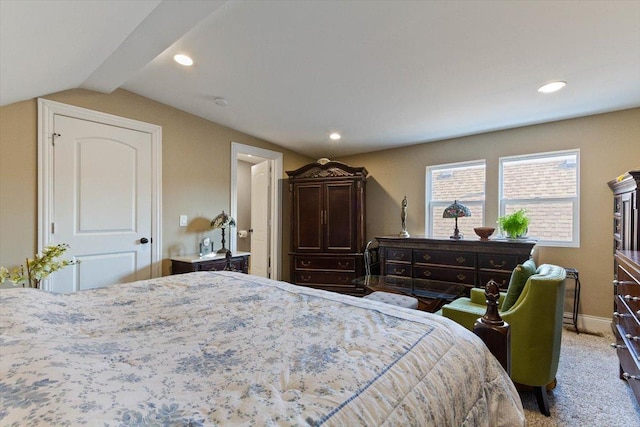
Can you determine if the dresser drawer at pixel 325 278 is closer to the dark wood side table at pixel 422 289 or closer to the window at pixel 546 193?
the dark wood side table at pixel 422 289

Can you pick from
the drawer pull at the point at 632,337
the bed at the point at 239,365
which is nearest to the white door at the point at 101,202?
the bed at the point at 239,365

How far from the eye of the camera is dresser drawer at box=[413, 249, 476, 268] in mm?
3271

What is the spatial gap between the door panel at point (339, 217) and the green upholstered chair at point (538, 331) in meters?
2.42

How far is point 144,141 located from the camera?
3193 millimetres

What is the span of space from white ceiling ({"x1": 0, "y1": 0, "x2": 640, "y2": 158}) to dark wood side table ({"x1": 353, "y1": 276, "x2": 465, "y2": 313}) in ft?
5.85

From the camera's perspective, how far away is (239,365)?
82 centimetres

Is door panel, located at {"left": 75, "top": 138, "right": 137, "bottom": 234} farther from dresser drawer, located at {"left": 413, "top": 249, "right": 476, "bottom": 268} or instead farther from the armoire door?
dresser drawer, located at {"left": 413, "top": 249, "right": 476, "bottom": 268}

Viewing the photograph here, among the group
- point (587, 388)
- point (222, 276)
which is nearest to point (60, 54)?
point (222, 276)

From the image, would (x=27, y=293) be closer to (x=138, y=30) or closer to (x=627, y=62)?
(x=138, y=30)

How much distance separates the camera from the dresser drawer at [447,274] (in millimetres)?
3254

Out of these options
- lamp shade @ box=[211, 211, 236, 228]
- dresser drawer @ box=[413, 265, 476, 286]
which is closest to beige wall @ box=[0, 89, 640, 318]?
lamp shade @ box=[211, 211, 236, 228]

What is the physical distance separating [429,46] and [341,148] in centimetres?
261

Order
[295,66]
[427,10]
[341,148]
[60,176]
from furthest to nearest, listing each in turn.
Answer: [341,148]
[60,176]
[295,66]
[427,10]

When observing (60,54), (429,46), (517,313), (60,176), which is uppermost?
(429,46)
